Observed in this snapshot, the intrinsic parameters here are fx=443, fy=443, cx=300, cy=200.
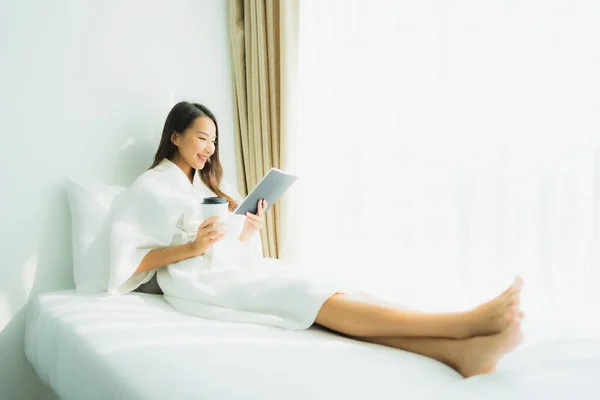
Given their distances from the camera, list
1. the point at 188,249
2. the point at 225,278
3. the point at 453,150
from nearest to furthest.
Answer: the point at 225,278 < the point at 188,249 < the point at 453,150

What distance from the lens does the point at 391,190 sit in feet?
6.01

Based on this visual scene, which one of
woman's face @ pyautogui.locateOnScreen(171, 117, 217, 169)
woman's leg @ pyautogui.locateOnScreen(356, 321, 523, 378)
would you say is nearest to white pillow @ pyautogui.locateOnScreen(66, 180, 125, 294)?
woman's face @ pyautogui.locateOnScreen(171, 117, 217, 169)

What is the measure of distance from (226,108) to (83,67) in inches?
27.9

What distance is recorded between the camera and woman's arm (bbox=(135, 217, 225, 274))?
1470mm

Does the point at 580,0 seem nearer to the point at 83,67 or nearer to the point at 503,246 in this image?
the point at 503,246

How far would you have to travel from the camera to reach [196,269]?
1.46m

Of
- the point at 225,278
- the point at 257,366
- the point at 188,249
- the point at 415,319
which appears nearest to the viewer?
the point at 257,366

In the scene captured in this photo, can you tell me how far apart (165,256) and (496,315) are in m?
1.06

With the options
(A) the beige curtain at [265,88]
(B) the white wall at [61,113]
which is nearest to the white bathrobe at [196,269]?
(B) the white wall at [61,113]

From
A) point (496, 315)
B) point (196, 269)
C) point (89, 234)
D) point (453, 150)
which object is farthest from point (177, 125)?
point (496, 315)

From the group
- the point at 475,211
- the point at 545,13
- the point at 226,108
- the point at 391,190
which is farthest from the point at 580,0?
the point at 226,108

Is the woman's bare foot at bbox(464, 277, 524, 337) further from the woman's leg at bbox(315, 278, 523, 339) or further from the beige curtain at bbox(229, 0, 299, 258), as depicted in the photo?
the beige curtain at bbox(229, 0, 299, 258)

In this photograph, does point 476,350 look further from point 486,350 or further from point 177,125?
point 177,125

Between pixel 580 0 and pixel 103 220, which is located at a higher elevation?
pixel 580 0
